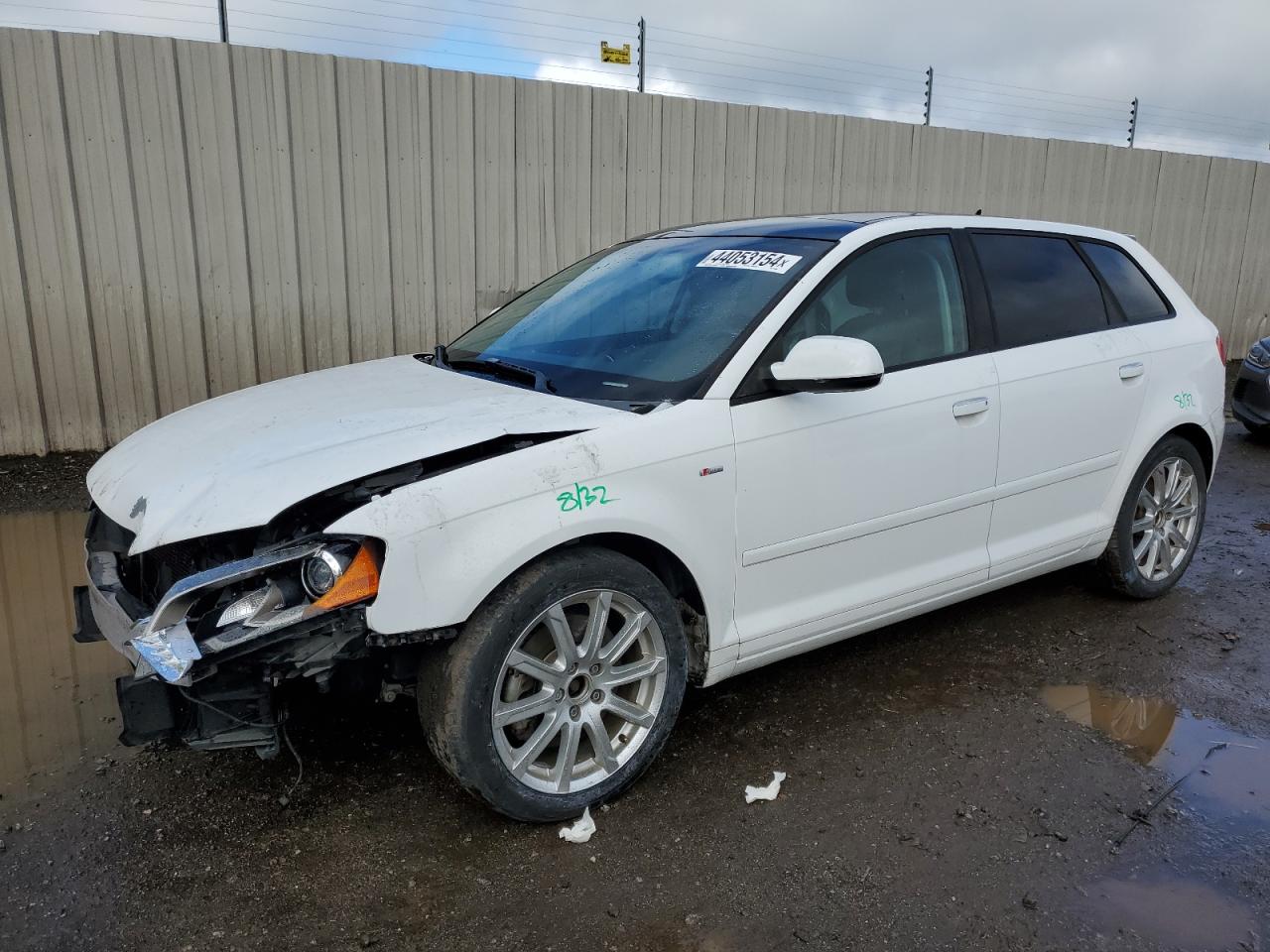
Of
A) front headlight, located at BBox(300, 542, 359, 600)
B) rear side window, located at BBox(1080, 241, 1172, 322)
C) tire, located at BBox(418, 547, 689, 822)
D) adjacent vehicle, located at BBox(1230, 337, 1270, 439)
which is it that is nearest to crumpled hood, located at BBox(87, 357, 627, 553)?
front headlight, located at BBox(300, 542, 359, 600)

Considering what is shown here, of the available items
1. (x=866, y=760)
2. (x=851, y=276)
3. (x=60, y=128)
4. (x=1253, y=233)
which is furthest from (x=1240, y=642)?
(x=1253, y=233)

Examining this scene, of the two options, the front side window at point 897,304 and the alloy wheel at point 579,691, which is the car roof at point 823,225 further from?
the alloy wheel at point 579,691

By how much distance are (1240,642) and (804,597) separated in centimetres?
230

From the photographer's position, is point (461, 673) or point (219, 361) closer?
point (461, 673)

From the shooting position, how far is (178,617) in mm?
2479

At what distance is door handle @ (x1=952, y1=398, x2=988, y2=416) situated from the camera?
3582 millimetres

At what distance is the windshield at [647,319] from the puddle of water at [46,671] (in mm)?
1827

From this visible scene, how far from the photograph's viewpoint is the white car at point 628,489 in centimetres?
254

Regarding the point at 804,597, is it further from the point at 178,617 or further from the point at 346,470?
the point at 178,617

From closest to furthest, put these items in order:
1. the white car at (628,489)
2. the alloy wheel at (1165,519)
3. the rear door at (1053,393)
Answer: the white car at (628,489)
the rear door at (1053,393)
the alloy wheel at (1165,519)

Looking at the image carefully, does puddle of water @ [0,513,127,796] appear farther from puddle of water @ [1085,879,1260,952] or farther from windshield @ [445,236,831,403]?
A: puddle of water @ [1085,879,1260,952]

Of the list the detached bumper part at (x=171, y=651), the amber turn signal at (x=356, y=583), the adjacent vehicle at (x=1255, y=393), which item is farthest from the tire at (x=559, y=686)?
A: the adjacent vehicle at (x=1255, y=393)

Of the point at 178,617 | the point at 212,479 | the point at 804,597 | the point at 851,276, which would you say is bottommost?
the point at 804,597

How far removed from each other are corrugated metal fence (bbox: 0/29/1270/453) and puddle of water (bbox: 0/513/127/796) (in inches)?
68.1
